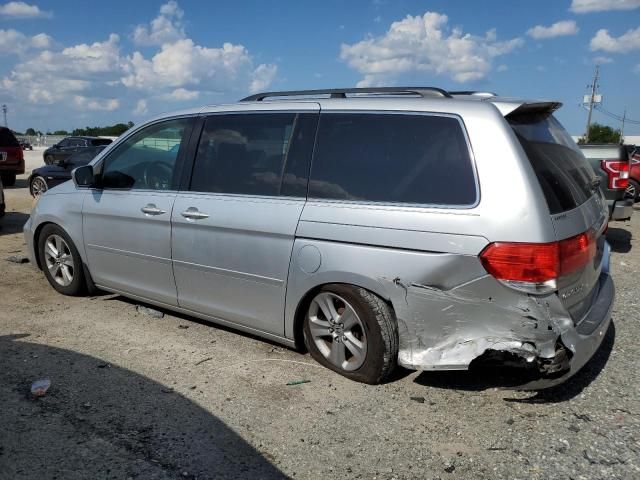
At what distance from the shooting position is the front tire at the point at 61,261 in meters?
5.41

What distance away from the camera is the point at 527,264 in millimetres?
3008

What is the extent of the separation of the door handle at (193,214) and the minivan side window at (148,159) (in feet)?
1.08

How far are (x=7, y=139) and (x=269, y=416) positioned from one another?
17063mm

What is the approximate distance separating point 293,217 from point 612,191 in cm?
638

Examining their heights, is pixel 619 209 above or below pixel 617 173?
below

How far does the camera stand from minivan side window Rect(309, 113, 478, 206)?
326 cm

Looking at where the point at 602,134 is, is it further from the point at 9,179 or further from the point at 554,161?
the point at 554,161

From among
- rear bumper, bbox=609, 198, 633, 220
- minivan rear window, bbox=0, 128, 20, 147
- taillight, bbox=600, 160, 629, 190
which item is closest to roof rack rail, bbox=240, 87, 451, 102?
rear bumper, bbox=609, 198, 633, 220

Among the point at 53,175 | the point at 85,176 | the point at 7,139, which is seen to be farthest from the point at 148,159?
the point at 7,139

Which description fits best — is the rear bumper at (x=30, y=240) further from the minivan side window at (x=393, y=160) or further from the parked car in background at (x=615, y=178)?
the parked car in background at (x=615, y=178)

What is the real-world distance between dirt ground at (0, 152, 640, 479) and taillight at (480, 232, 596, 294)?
882mm

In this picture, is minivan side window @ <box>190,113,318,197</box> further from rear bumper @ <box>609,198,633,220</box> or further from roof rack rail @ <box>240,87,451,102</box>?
rear bumper @ <box>609,198,633,220</box>

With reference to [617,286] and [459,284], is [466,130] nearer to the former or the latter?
[459,284]

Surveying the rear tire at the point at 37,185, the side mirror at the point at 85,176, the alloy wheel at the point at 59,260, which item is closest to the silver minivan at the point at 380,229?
the side mirror at the point at 85,176
